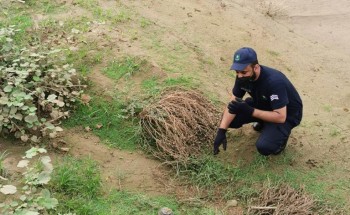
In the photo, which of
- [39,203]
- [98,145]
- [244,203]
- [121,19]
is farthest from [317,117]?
[39,203]

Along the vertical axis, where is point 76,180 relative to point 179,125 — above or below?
below

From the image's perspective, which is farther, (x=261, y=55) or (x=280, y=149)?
(x=261, y=55)

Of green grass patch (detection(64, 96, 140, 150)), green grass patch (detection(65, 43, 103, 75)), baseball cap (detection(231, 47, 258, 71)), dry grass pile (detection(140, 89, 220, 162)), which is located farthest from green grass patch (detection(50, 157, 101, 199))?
baseball cap (detection(231, 47, 258, 71))

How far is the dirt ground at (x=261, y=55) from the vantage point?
4.53 metres

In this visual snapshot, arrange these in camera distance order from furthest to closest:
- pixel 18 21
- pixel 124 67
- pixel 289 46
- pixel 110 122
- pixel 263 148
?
pixel 289 46 < pixel 18 21 < pixel 124 67 < pixel 110 122 < pixel 263 148

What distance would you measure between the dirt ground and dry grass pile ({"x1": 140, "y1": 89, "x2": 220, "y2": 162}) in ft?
0.70

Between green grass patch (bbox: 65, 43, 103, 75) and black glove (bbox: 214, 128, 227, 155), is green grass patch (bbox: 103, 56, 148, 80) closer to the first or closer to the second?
green grass patch (bbox: 65, 43, 103, 75)

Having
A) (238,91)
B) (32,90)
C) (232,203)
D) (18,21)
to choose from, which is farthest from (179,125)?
(18,21)

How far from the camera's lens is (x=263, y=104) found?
438 centimetres

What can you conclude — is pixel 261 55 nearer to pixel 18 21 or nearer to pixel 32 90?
pixel 32 90

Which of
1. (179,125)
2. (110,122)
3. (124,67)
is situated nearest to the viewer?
(179,125)

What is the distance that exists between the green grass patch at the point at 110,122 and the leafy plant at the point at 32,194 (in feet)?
3.54

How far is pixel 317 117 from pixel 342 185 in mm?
1095

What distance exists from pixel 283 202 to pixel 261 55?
8.71ft
